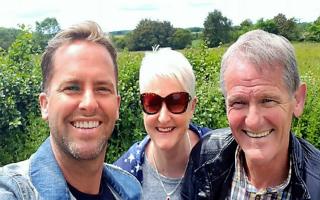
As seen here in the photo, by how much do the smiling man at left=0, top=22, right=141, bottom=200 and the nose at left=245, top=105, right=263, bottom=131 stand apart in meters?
0.72

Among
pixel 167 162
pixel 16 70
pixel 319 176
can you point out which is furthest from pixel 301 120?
pixel 16 70

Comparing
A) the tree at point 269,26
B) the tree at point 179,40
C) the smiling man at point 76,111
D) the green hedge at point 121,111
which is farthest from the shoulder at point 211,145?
the tree at point 269,26

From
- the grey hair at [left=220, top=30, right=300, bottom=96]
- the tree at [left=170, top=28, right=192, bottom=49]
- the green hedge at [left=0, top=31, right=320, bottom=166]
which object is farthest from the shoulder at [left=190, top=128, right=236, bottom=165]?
the tree at [left=170, top=28, right=192, bottom=49]

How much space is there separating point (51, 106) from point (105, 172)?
0.56 m

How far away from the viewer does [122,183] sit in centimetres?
276

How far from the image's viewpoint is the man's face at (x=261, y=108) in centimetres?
258

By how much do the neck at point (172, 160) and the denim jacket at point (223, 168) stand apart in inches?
5.9

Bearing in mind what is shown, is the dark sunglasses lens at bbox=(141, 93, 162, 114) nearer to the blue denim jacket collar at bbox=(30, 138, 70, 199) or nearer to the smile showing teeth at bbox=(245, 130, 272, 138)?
the smile showing teeth at bbox=(245, 130, 272, 138)

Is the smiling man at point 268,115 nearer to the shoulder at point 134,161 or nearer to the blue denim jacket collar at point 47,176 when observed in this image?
the shoulder at point 134,161

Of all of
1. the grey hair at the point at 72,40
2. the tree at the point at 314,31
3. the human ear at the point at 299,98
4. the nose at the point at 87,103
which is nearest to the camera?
the nose at the point at 87,103

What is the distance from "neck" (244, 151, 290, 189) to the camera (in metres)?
2.70

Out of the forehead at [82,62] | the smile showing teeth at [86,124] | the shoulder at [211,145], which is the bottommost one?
the shoulder at [211,145]

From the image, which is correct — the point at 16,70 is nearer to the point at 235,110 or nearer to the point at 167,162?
the point at 167,162

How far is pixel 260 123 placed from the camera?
8.54ft
